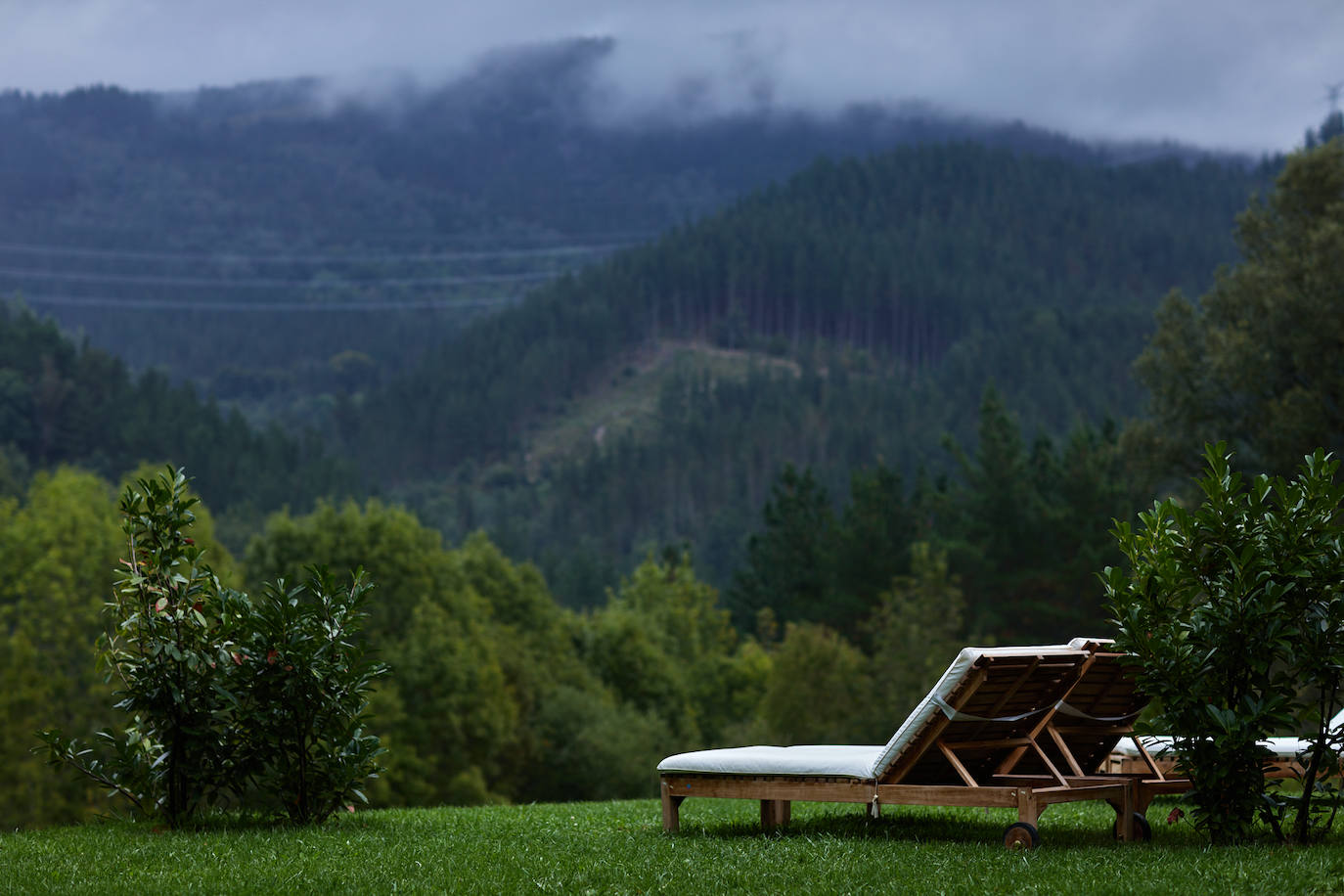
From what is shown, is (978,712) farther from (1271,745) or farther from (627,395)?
(627,395)

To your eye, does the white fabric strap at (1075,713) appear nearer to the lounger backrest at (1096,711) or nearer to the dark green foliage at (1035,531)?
the lounger backrest at (1096,711)

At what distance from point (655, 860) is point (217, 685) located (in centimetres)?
362

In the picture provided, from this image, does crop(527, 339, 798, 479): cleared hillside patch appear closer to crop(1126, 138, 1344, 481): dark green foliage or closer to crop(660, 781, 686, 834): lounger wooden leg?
crop(1126, 138, 1344, 481): dark green foliage

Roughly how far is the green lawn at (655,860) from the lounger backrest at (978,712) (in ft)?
1.67

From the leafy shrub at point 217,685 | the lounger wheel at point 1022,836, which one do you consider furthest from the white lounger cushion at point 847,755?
the leafy shrub at point 217,685

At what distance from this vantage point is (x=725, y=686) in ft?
246

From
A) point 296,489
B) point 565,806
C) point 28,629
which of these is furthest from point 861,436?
point 565,806

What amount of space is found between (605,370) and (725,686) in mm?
112967

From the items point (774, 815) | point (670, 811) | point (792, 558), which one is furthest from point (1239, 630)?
point (792, 558)

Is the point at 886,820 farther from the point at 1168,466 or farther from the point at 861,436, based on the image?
the point at 861,436

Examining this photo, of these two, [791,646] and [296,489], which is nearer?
[791,646]

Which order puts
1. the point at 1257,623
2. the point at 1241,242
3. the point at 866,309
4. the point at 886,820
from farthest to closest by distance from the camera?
1. the point at 866,309
2. the point at 1241,242
3. the point at 886,820
4. the point at 1257,623

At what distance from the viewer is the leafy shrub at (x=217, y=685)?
32.1 ft

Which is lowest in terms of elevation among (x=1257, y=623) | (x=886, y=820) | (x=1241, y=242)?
(x=886, y=820)
